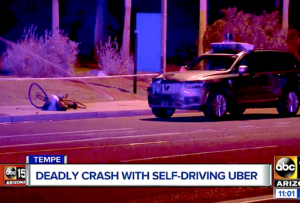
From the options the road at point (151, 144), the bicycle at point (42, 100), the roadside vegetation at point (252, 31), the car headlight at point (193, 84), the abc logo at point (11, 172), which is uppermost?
the roadside vegetation at point (252, 31)

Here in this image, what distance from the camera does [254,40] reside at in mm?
30078

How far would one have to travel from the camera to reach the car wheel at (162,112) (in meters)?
19.8

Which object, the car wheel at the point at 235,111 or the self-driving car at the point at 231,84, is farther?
the car wheel at the point at 235,111

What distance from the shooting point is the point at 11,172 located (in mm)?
8969

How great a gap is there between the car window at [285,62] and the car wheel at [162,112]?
3300 millimetres

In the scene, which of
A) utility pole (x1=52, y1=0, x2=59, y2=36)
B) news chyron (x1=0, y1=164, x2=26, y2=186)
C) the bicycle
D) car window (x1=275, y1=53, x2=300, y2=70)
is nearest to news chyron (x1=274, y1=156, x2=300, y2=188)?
news chyron (x1=0, y1=164, x2=26, y2=186)

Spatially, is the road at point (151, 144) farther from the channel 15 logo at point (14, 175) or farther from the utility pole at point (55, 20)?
the utility pole at point (55, 20)

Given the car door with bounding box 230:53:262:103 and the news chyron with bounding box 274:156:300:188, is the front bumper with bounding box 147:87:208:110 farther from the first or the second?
the news chyron with bounding box 274:156:300:188

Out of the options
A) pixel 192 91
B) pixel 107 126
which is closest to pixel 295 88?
pixel 192 91

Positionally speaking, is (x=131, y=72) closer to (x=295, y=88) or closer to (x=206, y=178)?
(x=295, y=88)

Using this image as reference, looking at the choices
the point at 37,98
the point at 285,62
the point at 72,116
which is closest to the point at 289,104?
the point at 285,62

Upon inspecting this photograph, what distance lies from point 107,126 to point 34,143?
362cm

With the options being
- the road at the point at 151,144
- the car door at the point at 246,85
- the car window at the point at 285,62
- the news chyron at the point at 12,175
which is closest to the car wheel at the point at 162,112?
the road at the point at 151,144

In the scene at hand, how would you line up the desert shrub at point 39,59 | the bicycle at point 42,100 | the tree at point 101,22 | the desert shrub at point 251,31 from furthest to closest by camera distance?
the tree at point 101,22, the desert shrub at point 251,31, the desert shrub at point 39,59, the bicycle at point 42,100
